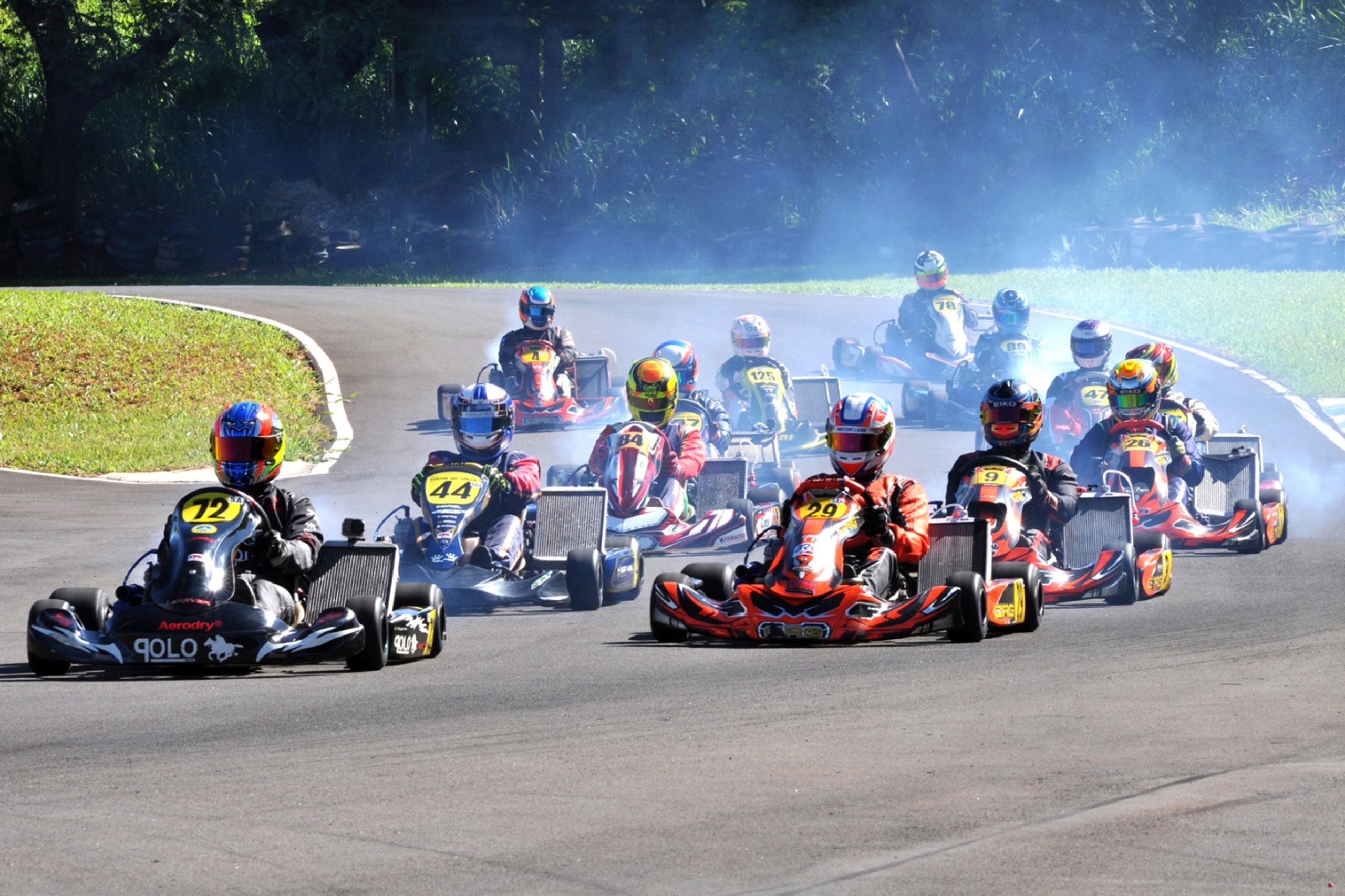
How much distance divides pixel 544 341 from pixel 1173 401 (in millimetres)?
7712

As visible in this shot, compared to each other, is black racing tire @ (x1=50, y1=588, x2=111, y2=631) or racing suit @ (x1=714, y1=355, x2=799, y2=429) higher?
racing suit @ (x1=714, y1=355, x2=799, y2=429)

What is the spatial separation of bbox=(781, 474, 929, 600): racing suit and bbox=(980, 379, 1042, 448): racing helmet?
1.54m

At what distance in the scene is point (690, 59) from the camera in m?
44.3

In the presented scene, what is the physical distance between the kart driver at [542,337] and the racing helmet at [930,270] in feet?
15.0

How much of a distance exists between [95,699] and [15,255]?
117 feet

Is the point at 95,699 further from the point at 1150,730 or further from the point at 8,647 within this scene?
the point at 1150,730

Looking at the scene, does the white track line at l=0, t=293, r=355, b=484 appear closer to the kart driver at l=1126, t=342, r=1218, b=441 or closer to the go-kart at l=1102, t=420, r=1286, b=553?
the kart driver at l=1126, t=342, r=1218, b=441

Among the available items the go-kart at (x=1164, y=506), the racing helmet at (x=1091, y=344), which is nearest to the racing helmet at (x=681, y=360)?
the racing helmet at (x=1091, y=344)

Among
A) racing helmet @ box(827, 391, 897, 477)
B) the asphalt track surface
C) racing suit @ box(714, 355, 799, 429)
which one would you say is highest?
racing suit @ box(714, 355, 799, 429)

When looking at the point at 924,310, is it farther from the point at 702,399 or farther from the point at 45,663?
the point at 45,663

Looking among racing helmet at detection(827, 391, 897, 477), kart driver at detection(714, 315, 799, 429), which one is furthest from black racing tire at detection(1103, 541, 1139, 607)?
kart driver at detection(714, 315, 799, 429)

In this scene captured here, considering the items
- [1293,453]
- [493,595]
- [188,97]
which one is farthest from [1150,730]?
[188,97]

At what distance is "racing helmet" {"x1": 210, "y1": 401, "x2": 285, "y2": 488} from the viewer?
9.22 m

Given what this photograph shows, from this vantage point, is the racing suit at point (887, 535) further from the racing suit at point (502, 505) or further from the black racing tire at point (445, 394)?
the black racing tire at point (445, 394)
